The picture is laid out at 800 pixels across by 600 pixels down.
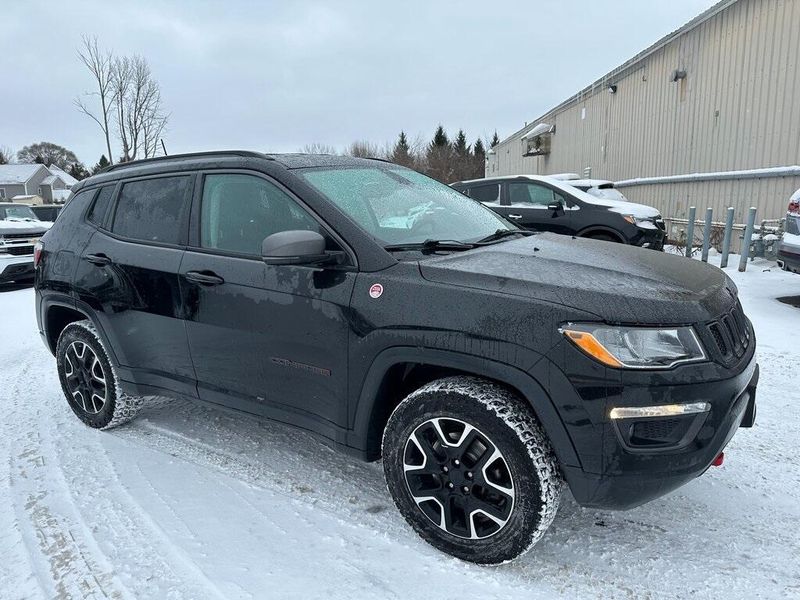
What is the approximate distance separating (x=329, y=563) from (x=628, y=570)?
4.01ft

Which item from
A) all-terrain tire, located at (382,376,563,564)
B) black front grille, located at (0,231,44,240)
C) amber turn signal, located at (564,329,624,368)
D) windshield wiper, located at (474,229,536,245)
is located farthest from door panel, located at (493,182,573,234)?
black front grille, located at (0,231,44,240)

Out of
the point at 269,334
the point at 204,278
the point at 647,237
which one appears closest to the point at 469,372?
the point at 269,334

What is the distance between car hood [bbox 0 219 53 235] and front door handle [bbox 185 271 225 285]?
9577 millimetres

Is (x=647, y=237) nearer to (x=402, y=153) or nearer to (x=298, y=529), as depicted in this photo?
(x=298, y=529)

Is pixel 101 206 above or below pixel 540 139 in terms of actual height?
below

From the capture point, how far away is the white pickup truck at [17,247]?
1020 centimetres

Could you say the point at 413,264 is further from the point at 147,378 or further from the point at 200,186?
the point at 147,378

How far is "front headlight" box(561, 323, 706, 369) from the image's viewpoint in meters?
2.04

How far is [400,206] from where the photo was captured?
3086mm

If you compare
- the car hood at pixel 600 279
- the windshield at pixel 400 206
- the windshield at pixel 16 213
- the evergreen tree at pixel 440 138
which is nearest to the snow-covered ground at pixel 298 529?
the car hood at pixel 600 279

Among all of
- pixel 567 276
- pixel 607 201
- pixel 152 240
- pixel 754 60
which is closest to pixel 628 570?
pixel 567 276

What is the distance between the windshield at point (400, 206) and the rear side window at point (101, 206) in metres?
1.65

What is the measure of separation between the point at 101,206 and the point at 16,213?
11020 mm

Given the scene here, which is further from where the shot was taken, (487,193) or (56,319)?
(487,193)
